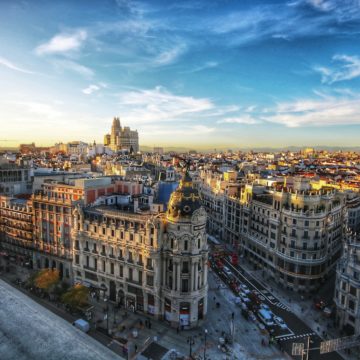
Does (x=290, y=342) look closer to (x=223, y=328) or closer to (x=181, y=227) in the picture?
(x=223, y=328)

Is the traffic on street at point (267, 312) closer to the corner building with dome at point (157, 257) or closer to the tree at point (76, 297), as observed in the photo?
the corner building with dome at point (157, 257)

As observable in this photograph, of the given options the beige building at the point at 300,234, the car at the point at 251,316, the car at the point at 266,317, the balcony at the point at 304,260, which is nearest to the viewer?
the car at the point at 266,317

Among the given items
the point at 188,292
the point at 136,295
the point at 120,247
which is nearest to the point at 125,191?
the point at 120,247

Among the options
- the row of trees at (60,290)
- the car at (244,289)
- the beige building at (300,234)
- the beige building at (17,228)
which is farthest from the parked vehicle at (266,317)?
the beige building at (17,228)

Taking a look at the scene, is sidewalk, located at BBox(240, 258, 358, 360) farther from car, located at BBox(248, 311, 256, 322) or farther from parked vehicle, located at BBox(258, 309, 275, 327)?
car, located at BBox(248, 311, 256, 322)

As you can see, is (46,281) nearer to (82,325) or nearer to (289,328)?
(82,325)

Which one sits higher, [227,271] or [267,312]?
[227,271]

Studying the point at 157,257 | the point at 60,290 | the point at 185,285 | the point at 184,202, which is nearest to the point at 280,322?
the point at 185,285
